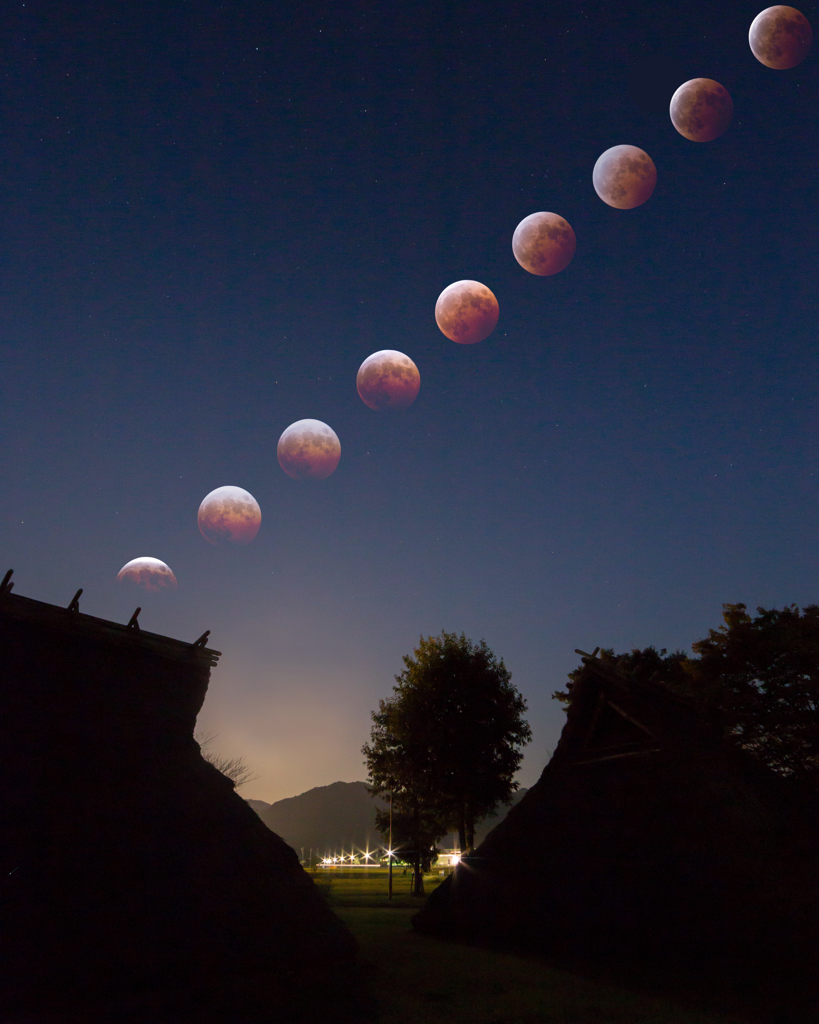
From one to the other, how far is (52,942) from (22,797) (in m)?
2.17

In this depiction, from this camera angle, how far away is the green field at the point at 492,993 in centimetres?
950

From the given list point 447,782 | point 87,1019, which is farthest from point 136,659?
point 447,782

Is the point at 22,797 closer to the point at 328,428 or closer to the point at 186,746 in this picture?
the point at 186,746

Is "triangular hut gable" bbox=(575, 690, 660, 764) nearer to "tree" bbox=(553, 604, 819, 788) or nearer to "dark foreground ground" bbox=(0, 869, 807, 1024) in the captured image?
"dark foreground ground" bbox=(0, 869, 807, 1024)

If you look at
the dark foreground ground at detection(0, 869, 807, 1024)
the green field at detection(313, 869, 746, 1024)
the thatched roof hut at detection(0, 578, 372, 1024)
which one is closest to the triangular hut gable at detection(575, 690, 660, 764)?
the dark foreground ground at detection(0, 869, 807, 1024)

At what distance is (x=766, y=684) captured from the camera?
1451 inches

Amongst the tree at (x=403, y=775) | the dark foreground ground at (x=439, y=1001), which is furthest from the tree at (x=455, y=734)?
the dark foreground ground at (x=439, y=1001)

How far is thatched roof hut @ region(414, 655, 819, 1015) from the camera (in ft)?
39.1

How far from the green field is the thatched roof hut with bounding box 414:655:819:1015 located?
129cm

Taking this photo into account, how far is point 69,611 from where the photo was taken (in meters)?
11.0

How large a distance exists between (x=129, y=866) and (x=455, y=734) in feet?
84.2

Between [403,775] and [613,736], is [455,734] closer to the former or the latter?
[403,775]

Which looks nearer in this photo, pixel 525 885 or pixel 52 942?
pixel 52 942

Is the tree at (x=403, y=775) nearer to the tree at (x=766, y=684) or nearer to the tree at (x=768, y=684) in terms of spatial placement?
the tree at (x=766, y=684)
